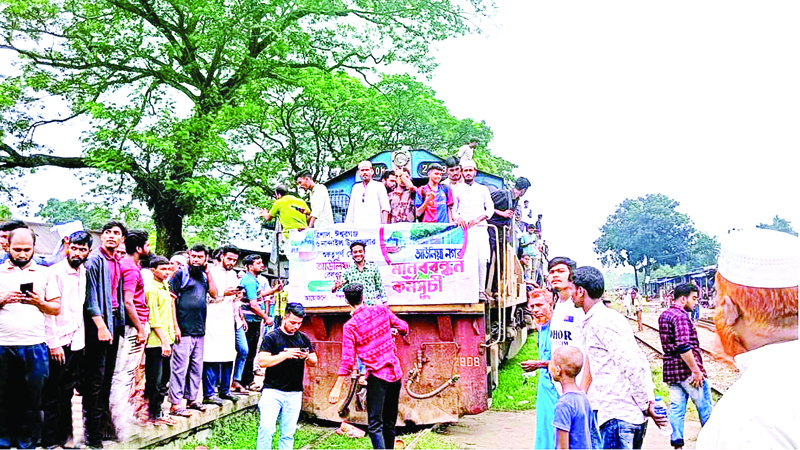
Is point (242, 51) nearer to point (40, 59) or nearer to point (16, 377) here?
point (40, 59)

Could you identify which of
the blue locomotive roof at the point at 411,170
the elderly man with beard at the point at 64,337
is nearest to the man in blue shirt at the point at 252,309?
the blue locomotive roof at the point at 411,170

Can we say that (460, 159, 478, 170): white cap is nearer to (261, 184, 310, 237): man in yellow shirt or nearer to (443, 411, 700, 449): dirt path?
(261, 184, 310, 237): man in yellow shirt

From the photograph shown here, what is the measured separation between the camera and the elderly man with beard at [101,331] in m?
6.09

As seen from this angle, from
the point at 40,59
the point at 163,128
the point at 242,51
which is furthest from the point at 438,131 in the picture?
the point at 40,59

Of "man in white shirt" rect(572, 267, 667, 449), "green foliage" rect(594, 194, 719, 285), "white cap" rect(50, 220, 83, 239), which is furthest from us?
"green foliage" rect(594, 194, 719, 285)

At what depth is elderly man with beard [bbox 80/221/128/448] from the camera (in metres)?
6.09

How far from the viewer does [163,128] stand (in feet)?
57.6

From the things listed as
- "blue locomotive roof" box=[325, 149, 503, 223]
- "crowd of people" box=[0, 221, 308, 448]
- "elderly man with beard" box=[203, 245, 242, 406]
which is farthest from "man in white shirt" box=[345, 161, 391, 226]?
"crowd of people" box=[0, 221, 308, 448]

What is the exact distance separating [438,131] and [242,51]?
6.84 metres

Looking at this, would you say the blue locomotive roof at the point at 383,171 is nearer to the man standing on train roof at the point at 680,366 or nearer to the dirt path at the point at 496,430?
the dirt path at the point at 496,430

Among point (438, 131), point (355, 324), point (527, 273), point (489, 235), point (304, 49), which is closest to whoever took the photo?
point (355, 324)

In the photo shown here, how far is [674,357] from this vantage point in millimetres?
7055

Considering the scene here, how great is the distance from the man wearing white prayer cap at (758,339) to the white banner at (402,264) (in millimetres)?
6021

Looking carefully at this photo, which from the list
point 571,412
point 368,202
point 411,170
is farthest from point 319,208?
point 571,412
